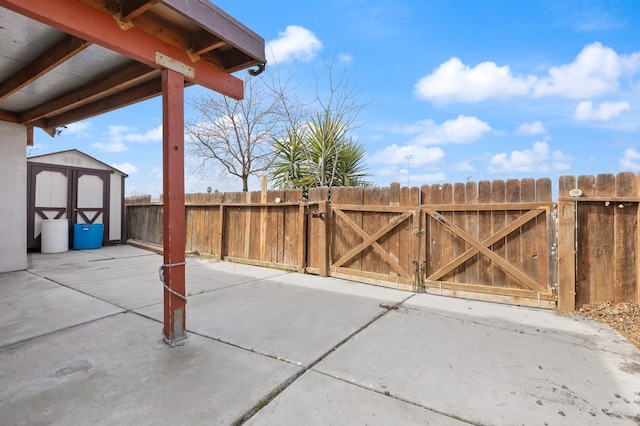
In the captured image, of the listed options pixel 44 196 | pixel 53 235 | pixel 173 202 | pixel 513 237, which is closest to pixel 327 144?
pixel 513 237

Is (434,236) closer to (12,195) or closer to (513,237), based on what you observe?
(513,237)

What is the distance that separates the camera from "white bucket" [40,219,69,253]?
705 cm

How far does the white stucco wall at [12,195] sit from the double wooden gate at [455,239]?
5.19m

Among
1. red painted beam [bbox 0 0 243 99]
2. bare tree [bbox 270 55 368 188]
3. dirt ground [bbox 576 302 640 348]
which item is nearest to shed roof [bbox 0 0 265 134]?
red painted beam [bbox 0 0 243 99]

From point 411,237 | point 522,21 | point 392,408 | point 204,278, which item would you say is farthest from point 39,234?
point 522,21

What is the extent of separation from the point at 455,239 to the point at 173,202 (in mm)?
3342

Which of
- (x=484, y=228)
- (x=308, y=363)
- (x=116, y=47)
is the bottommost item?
(x=308, y=363)

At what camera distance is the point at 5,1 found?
5.05ft

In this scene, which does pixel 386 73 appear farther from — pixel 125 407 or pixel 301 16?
pixel 125 407

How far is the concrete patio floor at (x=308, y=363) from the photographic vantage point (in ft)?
5.15

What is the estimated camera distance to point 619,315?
116 inches

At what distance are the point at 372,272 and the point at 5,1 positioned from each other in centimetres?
433

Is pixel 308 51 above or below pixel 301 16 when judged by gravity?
below

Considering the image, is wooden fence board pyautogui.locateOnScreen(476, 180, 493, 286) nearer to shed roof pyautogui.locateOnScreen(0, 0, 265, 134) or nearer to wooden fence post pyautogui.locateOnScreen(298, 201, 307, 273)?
wooden fence post pyautogui.locateOnScreen(298, 201, 307, 273)
